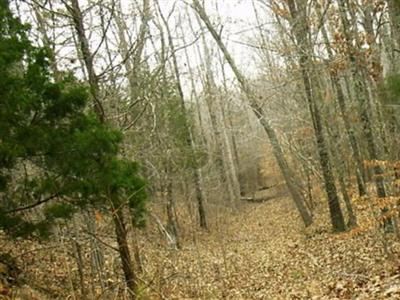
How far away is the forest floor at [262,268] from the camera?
688 centimetres

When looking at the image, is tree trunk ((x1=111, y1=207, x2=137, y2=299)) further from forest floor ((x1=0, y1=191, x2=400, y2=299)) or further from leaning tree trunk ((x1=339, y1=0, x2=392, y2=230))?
leaning tree trunk ((x1=339, y1=0, x2=392, y2=230))

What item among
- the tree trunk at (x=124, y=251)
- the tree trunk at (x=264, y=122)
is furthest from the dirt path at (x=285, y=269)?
the tree trunk at (x=264, y=122)

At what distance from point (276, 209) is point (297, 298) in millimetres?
17515

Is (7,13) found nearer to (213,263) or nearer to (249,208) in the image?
(213,263)

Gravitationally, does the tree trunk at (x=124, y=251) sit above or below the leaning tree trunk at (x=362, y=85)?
below

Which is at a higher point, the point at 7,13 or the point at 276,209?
the point at 7,13

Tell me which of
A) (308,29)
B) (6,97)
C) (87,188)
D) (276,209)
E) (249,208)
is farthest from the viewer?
(249,208)

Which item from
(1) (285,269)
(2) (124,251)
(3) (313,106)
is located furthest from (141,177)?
(3) (313,106)

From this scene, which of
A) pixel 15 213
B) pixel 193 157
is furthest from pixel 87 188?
pixel 193 157

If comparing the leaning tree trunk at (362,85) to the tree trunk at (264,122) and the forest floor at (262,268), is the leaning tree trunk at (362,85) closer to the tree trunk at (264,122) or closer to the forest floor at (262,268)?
the forest floor at (262,268)

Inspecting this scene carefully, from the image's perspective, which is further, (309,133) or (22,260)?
(309,133)

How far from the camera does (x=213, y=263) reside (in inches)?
488

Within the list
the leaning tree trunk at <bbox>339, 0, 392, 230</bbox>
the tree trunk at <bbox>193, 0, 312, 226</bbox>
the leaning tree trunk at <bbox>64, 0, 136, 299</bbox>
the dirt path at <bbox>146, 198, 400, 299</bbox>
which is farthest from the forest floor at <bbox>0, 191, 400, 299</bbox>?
the leaning tree trunk at <bbox>339, 0, 392, 230</bbox>

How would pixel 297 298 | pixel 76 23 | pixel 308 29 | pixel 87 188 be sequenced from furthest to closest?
pixel 308 29 → pixel 297 298 → pixel 76 23 → pixel 87 188
